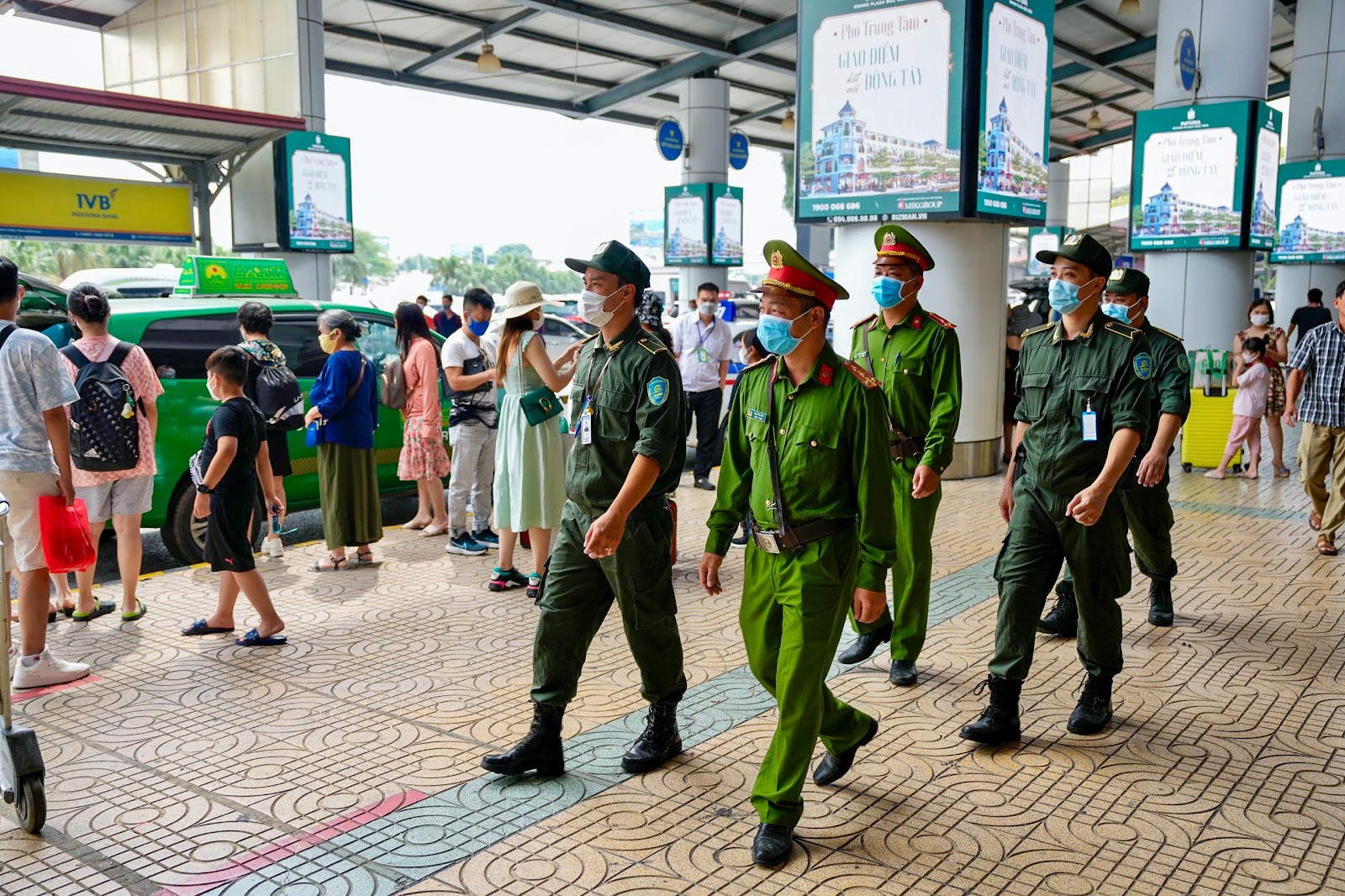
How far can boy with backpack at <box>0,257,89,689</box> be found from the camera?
4.73 meters

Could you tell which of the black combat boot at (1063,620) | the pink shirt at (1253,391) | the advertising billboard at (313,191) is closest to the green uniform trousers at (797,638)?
the black combat boot at (1063,620)

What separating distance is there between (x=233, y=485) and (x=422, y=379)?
242 centimetres

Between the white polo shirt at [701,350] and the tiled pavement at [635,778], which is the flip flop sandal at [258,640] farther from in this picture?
the white polo shirt at [701,350]

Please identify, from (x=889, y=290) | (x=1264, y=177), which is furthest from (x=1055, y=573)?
(x=1264, y=177)

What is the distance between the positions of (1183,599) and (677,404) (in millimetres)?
4096

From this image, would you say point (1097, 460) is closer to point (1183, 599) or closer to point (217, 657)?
point (1183, 599)

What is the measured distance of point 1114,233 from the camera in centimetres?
3594

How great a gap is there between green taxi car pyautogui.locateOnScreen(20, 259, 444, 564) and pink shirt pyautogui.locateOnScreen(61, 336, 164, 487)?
1.20 m

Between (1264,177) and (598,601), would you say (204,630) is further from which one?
(1264,177)

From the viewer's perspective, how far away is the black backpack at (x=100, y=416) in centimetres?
591

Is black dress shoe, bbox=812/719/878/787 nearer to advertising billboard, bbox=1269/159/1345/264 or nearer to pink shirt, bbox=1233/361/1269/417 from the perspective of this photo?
pink shirt, bbox=1233/361/1269/417

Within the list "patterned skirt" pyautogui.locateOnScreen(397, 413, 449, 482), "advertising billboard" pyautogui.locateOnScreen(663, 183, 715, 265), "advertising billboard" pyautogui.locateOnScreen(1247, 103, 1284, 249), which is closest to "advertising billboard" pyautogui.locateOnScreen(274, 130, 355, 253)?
"patterned skirt" pyautogui.locateOnScreen(397, 413, 449, 482)

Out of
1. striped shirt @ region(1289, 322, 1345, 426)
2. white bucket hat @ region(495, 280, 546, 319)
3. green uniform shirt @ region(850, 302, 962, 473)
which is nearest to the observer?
green uniform shirt @ region(850, 302, 962, 473)

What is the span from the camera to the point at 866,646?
5457mm
